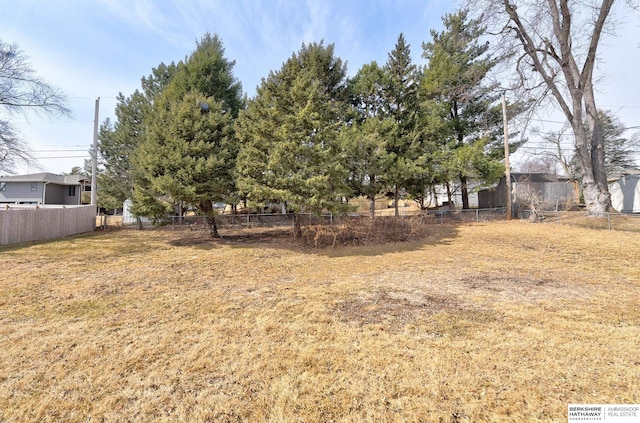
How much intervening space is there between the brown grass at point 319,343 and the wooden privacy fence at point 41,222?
253 inches

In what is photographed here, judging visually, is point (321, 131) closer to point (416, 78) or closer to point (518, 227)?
point (518, 227)

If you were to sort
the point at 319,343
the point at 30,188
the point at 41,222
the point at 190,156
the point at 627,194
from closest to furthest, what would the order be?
the point at 319,343
the point at 190,156
the point at 41,222
the point at 627,194
the point at 30,188

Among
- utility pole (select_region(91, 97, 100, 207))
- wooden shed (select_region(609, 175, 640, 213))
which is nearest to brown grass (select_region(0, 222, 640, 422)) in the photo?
utility pole (select_region(91, 97, 100, 207))

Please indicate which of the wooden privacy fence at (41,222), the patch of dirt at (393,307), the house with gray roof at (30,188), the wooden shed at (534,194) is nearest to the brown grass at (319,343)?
the patch of dirt at (393,307)

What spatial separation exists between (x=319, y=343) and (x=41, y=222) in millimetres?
15638

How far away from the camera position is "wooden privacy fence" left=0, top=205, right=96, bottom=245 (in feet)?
35.9

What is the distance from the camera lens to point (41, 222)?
12.2m

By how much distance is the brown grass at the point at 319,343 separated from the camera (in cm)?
208

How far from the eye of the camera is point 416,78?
57.8 ft

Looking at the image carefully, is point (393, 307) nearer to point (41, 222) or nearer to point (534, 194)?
point (534, 194)

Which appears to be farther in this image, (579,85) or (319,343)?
(579,85)

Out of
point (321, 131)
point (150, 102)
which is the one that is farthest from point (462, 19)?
point (150, 102)

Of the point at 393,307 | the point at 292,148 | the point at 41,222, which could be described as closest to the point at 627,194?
the point at 292,148

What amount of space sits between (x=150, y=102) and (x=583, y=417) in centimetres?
2123
